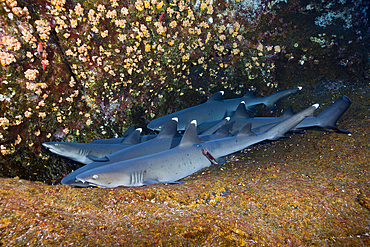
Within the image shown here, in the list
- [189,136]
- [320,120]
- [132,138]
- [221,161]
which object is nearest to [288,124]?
[320,120]

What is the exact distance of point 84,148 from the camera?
344 cm

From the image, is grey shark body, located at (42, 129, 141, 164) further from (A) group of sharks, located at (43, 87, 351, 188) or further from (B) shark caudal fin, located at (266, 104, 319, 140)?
(B) shark caudal fin, located at (266, 104, 319, 140)

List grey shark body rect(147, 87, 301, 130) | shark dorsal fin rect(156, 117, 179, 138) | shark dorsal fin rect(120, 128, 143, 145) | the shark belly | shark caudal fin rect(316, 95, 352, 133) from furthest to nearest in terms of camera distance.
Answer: grey shark body rect(147, 87, 301, 130)
shark dorsal fin rect(120, 128, 143, 145)
shark dorsal fin rect(156, 117, 179, 138)
shark caudal fin rect(316, 95, 352, 133)
the shark belly

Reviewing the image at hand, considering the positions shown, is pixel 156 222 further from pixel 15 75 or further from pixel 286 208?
pixel 15 75

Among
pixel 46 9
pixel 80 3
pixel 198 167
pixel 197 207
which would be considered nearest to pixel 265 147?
pixel 198 167

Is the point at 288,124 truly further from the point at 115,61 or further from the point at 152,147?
the point at 115,61

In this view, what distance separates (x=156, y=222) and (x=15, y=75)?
299 centimetres

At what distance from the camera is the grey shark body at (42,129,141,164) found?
332cm

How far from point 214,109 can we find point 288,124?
5.09 feet

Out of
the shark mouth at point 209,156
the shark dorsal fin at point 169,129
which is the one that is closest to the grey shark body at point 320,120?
the shark dorsal fin at point 169,129

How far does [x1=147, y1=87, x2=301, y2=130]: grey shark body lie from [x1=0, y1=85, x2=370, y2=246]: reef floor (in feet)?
5.69

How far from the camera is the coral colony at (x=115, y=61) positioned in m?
3.09

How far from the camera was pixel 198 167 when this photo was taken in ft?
10.3

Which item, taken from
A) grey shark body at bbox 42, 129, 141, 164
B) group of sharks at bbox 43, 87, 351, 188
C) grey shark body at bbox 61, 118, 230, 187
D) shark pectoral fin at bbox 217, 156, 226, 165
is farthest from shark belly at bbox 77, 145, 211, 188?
grey shark body at bbox 42, 129, 141, 164
